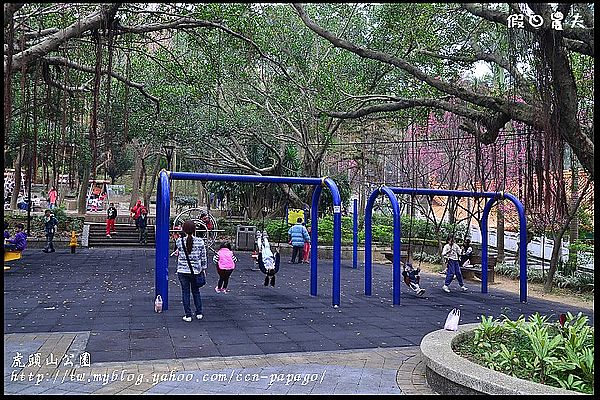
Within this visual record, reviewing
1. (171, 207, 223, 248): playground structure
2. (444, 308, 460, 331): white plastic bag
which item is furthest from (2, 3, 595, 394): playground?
(171, 207, 223, 248): playground structure

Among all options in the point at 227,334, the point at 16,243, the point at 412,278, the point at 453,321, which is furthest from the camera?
the point at 16,243

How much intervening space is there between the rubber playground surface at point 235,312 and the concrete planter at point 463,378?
174 cm

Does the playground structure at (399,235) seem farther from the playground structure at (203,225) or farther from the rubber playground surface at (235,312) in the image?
the playground structure at (203,225)

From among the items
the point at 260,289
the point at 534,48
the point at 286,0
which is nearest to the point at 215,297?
the point at 260,289

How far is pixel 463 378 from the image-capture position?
4.80 metres

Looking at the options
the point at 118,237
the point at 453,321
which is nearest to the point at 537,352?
the point at 453,321

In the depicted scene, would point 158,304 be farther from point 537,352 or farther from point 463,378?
point 537,352

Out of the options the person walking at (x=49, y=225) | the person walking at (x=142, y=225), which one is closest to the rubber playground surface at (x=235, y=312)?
the person walking at (x=49, y=225)

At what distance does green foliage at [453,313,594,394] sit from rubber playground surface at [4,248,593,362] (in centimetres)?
142

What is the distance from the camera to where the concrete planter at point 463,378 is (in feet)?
14.5

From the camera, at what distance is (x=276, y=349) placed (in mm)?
6836

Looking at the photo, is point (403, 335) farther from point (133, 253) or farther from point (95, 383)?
point (133, 253)

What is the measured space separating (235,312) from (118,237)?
1580cm

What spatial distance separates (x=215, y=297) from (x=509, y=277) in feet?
30.4
